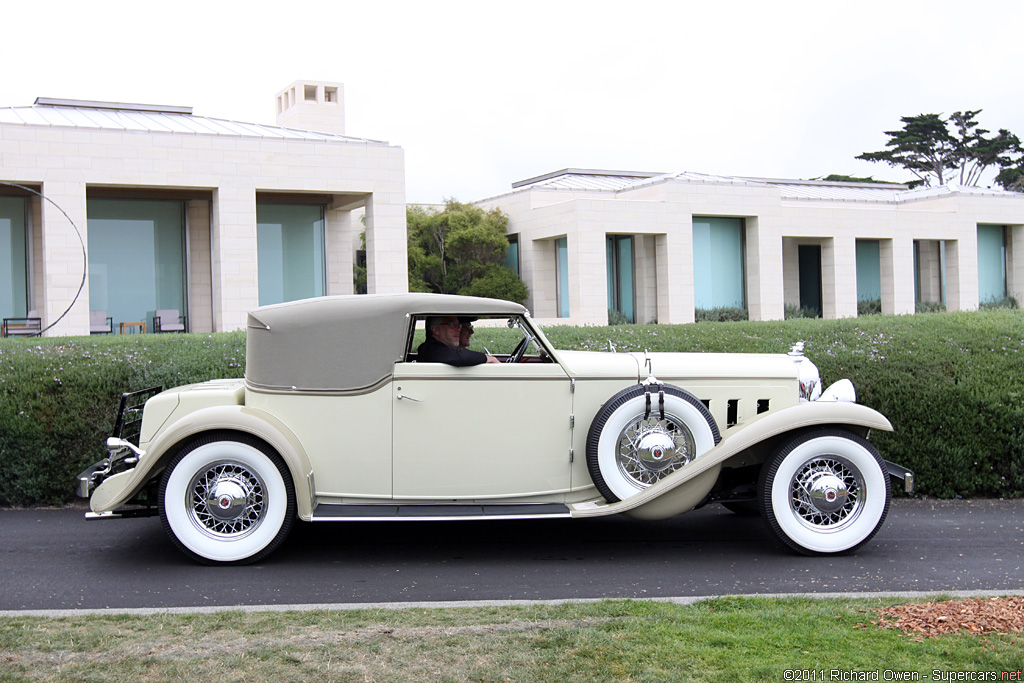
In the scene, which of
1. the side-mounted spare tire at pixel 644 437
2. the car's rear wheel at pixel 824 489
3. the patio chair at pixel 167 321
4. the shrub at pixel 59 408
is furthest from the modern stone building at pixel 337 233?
the car's rear wheel at pixel 824 489

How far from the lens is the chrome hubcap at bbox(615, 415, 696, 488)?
19.6 ft

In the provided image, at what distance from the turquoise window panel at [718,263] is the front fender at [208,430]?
79.6 ft

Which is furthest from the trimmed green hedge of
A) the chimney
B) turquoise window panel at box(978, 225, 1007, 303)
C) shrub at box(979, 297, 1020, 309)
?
turquoise window panel at box(978, 225, 1007, 303)

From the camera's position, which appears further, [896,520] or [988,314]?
[988,314]

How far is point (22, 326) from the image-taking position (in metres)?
19.1

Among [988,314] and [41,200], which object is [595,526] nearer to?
[988,314]

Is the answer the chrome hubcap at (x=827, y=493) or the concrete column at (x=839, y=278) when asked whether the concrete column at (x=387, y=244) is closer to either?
the concrete column at (x=839, y=278)

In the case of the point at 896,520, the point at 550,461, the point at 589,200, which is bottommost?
the point at 896,520

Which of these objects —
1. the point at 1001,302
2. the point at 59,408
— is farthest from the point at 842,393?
the point at 1001,302

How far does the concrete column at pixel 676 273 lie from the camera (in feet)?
91.5

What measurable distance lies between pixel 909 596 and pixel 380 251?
18193 mm

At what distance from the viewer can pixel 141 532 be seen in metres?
6.98

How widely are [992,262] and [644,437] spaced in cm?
3456

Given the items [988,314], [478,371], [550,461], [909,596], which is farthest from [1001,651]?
[988,314]
